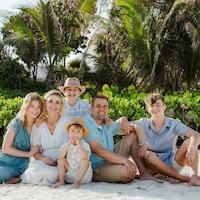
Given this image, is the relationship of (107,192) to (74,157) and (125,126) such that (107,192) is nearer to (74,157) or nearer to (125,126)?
(74,157)

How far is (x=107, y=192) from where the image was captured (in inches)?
241

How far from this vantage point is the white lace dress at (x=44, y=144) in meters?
6.47

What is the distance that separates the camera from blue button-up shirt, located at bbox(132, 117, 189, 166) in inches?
273

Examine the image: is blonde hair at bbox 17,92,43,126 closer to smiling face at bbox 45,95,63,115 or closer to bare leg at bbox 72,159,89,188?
smiling face at bbox 45,95,63,115

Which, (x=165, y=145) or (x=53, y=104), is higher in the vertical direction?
(x=53, y=104)

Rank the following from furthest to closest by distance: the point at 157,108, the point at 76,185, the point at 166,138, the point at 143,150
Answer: the point at 166,138 → the point at 157,108 → the point at 143,150 → the point at 76,185

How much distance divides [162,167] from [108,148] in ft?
2.38

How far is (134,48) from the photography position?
1408 cm

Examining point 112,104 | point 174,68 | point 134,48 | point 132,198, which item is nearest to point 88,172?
point 132,198

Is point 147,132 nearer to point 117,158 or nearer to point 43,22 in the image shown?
point 117,158

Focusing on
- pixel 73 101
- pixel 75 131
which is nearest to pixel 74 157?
pixel 75 131

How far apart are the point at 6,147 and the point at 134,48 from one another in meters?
8.07

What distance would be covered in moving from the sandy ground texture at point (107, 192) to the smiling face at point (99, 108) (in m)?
0.85

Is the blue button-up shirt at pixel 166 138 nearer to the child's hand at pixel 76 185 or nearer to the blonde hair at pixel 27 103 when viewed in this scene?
the child's hand at pixel 76 185
